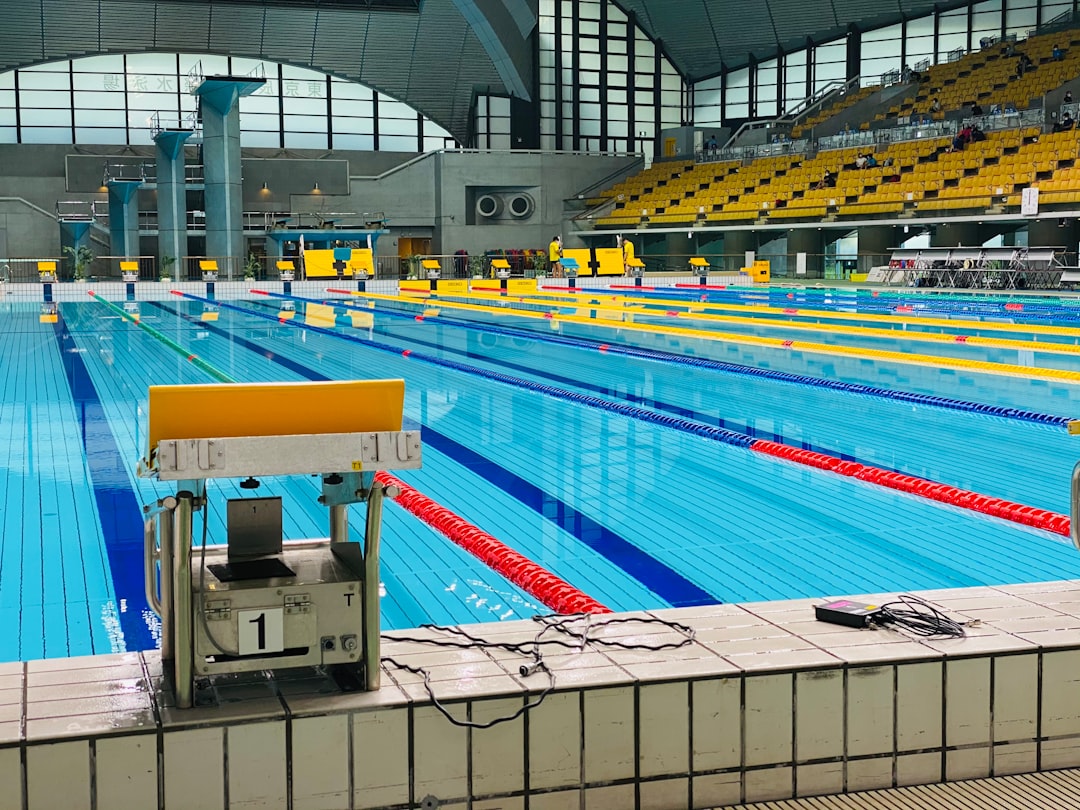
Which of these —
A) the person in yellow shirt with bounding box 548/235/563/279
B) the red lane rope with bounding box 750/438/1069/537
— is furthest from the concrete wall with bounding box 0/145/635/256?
the red lane rope with bounding box 750/438/1069/537

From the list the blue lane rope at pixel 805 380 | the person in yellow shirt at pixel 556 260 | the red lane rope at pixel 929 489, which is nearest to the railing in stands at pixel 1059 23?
the person in yellow shirt at pixel 556 260

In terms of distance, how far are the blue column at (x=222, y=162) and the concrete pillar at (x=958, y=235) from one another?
1440 centimetres

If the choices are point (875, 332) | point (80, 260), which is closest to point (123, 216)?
point (80, 260)

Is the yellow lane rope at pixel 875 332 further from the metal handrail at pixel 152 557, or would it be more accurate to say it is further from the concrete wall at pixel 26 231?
the concrete wall at pixel 26 231

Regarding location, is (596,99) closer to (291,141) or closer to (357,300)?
(291,141)

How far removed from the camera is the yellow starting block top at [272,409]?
2018mm

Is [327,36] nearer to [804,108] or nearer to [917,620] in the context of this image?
[804,108]

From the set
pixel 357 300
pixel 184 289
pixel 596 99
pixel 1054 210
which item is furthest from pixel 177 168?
pixel 1054 210

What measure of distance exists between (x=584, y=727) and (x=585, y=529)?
2.67m

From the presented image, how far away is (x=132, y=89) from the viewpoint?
1328 inches

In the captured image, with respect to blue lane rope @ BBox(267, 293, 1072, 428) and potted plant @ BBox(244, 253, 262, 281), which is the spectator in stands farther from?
blue lane rope @ BBox(267, 293, 1072, 428)

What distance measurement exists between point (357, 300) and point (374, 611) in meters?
21.9

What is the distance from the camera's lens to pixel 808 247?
2905cm

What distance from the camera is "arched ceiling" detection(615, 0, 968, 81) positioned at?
109ft
